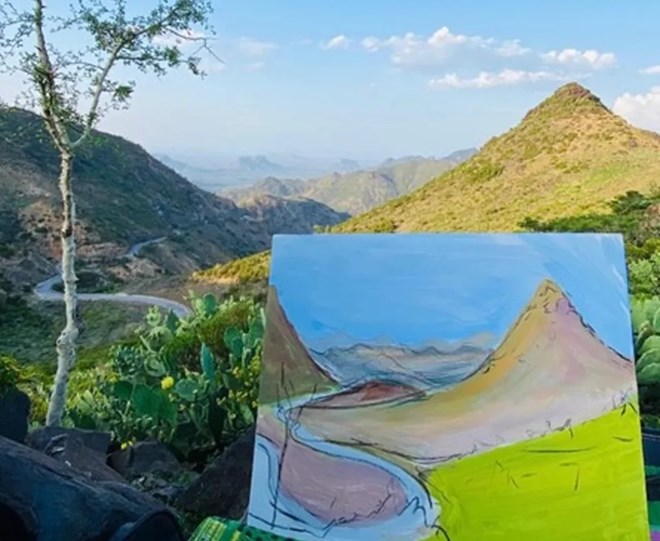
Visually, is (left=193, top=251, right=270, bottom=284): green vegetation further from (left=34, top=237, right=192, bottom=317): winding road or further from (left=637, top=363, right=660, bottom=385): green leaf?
(left=637, top=363, right=660, bottom=385): green leaf

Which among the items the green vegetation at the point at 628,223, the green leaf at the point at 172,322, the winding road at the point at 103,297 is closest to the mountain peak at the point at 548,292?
the green leaf at the point at 172,322

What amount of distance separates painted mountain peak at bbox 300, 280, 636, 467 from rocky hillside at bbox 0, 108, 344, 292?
710 inches

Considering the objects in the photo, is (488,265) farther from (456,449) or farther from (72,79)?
(72,79)

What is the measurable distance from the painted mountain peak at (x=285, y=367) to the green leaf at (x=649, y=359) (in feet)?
5.12

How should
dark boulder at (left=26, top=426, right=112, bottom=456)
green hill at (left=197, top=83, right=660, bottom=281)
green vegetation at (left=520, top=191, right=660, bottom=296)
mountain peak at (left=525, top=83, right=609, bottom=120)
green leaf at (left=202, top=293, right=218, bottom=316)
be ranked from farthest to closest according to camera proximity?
mountain peak at (left=525, top=83, right=609, bottom=120) < green hill at (left=197, top=83, right=660, bottom=281) < green vegetation at (left=520, top=191, right=660, bottom=296) < green leaf at (left=202, top=293, right=218, bottom=316) < dark boulder at (left=26, top=426, right=112, bottom=456)

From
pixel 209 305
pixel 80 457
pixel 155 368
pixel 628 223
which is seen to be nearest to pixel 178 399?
pixel 155 368

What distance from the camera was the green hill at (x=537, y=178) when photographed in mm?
18688

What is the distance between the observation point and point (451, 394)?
7.02 feet

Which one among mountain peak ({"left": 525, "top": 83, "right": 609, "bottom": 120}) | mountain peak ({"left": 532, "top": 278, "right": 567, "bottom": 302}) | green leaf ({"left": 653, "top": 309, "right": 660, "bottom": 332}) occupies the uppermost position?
Answer: mountain peak ({"left": 525, "top": 83, "right": 609, "bottom": 120})

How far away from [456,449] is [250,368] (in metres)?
1.44

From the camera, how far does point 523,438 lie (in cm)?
207

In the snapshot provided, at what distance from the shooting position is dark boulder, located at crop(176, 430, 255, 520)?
2490mm

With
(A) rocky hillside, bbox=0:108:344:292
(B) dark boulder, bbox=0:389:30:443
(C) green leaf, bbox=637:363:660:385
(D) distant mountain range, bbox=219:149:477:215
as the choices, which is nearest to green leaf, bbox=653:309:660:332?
(C) green leaf, bbox=637:363:660:385

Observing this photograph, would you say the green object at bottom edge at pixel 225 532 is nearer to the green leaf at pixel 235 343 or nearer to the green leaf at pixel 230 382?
the green leaf at pixel 230 382
